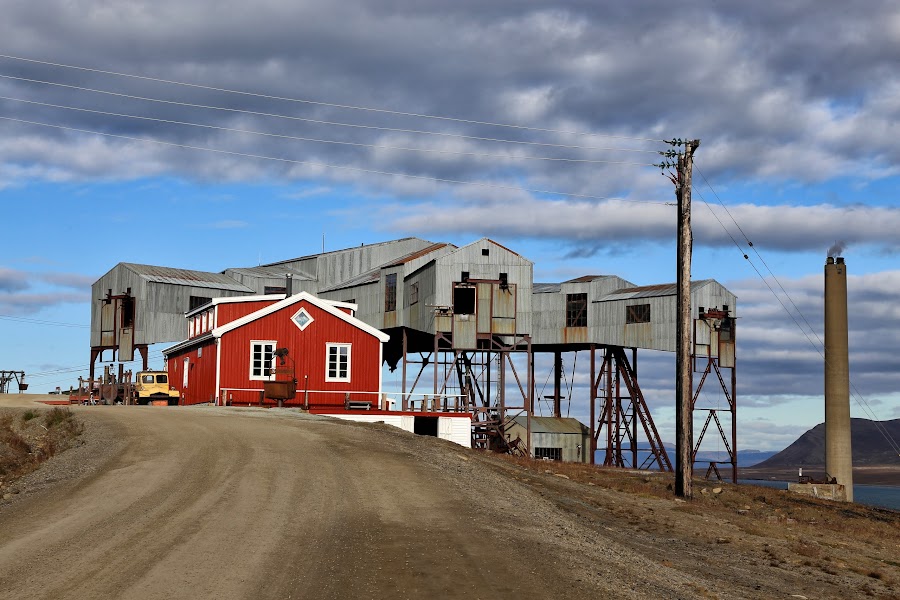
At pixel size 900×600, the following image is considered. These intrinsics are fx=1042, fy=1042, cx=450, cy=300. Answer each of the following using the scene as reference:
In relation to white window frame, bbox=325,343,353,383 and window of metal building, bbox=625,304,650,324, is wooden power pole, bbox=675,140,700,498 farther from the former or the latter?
window of metal building, bbox=625,304,650,324

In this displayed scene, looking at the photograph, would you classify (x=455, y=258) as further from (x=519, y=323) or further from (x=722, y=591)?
(x=722, y=591)

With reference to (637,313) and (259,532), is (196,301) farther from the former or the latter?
(259,532)

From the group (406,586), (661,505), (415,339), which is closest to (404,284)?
(415,339)

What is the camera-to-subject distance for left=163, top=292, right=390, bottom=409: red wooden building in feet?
163

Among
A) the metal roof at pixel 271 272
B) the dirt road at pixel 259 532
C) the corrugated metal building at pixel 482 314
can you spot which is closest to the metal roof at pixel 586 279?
the corrugated metal building at pixel 482 314

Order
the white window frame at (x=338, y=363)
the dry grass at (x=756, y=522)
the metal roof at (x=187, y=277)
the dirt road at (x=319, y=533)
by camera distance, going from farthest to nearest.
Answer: the metal roof at (x=187, y=277), the white window frame at (x=338, y=363), the dry grass at (x=756, y=522), the dirt road at (x=319, y=533)

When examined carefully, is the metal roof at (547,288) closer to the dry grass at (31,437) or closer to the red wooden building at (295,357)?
the red wooden building at (295,357)

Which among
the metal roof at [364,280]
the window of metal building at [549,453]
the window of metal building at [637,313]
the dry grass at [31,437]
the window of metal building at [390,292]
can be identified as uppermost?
the metal roof at [364,280]

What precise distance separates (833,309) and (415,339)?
2733 cm

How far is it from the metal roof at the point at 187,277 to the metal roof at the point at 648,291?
2698 centimetres

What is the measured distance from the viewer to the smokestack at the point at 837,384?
2613 inches

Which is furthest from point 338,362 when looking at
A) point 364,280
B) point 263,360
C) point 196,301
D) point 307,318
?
point 196,301

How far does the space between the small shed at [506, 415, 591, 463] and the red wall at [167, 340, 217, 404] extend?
22929 millimetres

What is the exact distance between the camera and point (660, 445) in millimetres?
70062
